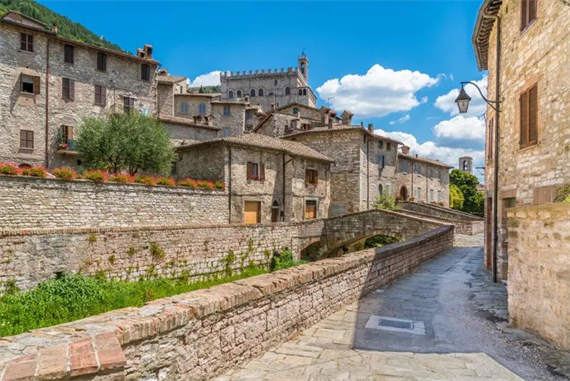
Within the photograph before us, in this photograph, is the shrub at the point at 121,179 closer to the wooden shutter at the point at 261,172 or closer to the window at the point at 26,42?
the wooden shutter at the point at 261,172

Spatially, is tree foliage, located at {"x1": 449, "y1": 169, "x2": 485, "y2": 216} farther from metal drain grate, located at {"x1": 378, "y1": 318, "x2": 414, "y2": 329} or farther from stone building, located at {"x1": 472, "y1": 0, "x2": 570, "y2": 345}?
metal drain grate, located at {"x1": 378, "y1": 318, "x2": 414, "y2": 329}

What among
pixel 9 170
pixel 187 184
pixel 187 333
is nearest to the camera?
Result: pixel 187 333

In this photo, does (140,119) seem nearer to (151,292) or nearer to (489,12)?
(151,292)

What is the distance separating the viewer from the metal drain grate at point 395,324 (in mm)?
7469

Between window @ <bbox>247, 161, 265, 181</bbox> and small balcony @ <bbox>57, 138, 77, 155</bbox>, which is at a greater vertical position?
small balcony @ <bbox>57, 138, 77, 155</bbox>

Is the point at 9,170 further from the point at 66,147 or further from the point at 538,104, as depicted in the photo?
the point at 538,104

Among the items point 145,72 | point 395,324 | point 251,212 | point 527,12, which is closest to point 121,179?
point 251,212

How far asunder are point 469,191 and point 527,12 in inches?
2114

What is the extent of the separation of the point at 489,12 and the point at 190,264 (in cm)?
1622

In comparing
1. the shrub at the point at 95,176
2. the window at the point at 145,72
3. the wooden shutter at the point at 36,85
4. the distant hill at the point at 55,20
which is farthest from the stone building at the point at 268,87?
the shrub at the point at 95,176

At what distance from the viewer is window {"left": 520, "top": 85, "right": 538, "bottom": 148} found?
1008cm

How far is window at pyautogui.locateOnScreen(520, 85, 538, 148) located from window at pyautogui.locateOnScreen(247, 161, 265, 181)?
18.8 metres

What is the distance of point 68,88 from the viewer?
95.2 ft

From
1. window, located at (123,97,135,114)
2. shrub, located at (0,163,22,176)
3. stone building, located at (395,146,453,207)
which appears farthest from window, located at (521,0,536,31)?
stone building, located at (395,146,453,207)
